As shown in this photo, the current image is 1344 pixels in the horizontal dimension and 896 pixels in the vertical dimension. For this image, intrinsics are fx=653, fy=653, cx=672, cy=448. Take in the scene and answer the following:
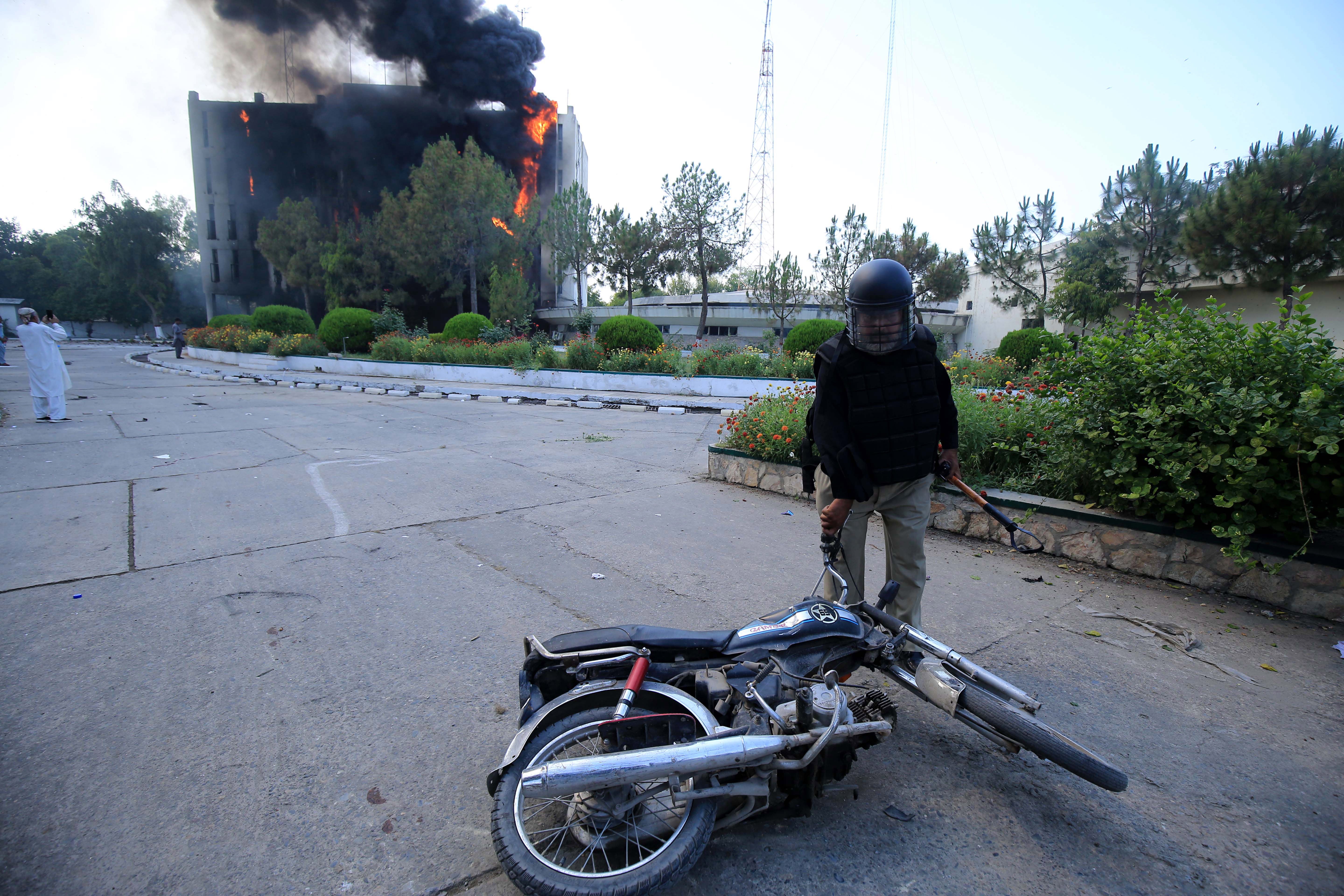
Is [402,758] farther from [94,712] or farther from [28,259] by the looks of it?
[28,259]

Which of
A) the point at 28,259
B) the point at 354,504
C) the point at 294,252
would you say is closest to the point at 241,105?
the point at 294,252

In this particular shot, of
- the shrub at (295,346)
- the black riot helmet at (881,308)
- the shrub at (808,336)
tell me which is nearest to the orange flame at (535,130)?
the shrub at (295,346)

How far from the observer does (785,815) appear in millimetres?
2234

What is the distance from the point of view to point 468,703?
2934 mm

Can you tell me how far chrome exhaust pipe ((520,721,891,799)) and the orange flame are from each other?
138 ft

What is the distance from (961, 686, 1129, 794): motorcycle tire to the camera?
6.75ft

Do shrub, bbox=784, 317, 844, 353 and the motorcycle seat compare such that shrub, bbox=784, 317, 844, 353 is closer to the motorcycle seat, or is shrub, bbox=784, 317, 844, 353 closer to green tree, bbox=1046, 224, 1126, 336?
the motorcycle seat

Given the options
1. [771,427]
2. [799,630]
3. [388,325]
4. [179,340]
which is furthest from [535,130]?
[799,630]

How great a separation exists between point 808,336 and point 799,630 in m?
18.1

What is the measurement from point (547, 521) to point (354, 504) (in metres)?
1.94

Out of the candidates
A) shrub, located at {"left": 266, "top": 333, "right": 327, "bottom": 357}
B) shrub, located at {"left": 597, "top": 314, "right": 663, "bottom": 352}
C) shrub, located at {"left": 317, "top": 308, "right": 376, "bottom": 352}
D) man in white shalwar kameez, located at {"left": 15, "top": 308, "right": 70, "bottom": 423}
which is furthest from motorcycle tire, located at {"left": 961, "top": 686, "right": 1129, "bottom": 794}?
shrub, located at {"left": 317, "top": 308, "right": 376, "bottom": 352}

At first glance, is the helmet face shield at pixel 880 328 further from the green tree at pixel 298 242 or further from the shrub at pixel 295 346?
the green tree at pixel 298 242

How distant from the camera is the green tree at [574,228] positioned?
36438mm

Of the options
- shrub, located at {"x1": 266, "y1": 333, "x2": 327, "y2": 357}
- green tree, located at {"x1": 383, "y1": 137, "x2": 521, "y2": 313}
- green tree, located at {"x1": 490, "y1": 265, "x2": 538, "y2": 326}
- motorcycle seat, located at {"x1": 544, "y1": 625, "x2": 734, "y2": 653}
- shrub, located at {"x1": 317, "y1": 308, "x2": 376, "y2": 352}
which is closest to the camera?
motorcycle seat, located at {"x1": 544, "y1": 625, "x2": 734, "y2": 653}
